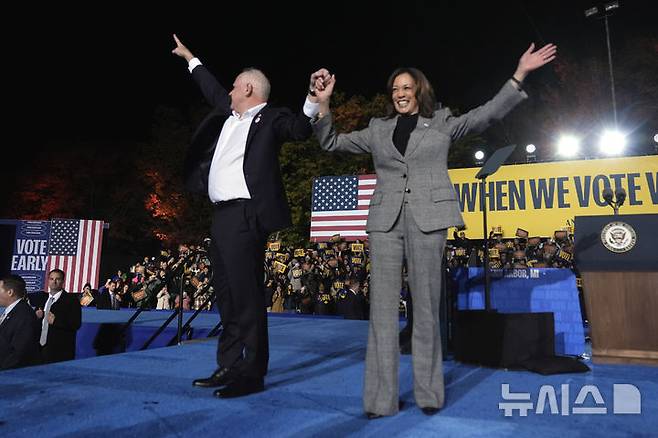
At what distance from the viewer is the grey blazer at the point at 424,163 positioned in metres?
2.15

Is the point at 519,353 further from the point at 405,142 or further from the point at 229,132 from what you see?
the point at 229,132

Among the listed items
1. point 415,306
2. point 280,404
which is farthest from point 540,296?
point 280,404

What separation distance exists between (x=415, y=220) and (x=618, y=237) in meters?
2.43

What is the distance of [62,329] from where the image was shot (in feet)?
19.4

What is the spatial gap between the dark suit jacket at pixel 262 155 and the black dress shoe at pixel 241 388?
80 cm

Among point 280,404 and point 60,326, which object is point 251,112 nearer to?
point 280,404

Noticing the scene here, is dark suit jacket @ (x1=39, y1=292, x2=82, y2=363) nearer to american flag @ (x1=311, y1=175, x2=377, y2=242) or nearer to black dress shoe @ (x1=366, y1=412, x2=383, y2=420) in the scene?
black dress shoe @ (x1=366, y1=412, x2=383, y2=420)

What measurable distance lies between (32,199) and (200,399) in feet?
103

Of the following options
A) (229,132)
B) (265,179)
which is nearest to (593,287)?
(265,179)

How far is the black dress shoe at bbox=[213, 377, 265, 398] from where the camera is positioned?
2.36m

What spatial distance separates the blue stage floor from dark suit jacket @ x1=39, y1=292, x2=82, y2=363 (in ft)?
9.29

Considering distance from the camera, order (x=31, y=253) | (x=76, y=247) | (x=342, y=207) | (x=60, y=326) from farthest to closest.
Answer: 1. (x=31, y=253)
2. (x=76, y=247)
3. (x=342, y=207)
4. (x=60, y=326)

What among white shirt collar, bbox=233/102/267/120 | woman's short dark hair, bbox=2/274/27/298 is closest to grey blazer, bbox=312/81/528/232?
white shirt collar, bbox=233/102/267/120

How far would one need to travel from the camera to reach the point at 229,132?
9.01 feet
